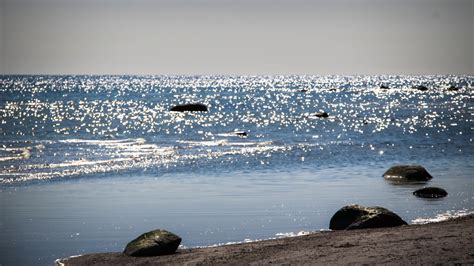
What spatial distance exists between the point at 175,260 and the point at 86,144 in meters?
40.2

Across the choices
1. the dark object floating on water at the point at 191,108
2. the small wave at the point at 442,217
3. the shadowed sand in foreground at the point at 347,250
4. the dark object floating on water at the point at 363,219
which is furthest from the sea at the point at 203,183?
the dark object floating on water at the point at 191,108

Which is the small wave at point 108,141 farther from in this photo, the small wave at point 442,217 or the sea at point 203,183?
the small wave at point 442,217

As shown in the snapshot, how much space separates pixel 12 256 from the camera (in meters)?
18.4

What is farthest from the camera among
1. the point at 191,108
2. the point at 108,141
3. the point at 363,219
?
the point at 191,108

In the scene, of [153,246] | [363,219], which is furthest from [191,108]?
[153,246]

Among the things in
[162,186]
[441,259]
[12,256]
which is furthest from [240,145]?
[441,259]

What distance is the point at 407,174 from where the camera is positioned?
32375 millimetres

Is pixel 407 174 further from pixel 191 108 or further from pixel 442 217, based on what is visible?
pixel 191 108

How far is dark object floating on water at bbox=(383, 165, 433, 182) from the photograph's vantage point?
1264 inches

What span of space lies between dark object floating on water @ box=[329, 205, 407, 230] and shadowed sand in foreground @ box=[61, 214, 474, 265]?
765mm

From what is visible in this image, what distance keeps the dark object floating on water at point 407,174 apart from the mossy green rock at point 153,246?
53.9ft

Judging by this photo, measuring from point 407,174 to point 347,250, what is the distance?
1681 cm

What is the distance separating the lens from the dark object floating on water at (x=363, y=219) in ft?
66.3

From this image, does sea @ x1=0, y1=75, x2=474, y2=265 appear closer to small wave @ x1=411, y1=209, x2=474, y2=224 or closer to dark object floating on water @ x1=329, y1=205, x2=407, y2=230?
small wave @ x1=411, y1=209, x2=474, y2=224
